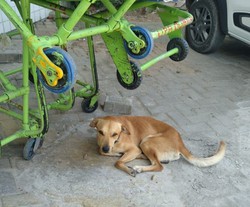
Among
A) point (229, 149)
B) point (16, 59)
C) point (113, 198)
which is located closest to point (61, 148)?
point (113, 198)

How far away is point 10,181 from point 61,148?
0.61m

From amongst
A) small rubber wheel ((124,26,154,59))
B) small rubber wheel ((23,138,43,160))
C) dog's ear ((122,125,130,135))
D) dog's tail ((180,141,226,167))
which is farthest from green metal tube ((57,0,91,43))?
dog's tail ((180,141,226,167))

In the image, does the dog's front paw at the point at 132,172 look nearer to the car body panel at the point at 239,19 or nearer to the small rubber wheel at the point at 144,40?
the small rubber wheel at the point at 144,40

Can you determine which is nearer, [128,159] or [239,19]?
[128,159]

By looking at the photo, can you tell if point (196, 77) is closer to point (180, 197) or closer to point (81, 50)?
point (81, 50)

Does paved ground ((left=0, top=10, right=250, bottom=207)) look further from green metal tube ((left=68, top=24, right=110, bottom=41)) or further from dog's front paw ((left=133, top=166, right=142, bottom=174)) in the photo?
green metal tube ((left=68, top=24, right=110, bottom=41))

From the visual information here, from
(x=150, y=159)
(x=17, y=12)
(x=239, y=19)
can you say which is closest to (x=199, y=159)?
(x=150, y=159)

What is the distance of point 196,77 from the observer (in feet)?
17.9

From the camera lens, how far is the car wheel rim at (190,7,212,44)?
626 cm

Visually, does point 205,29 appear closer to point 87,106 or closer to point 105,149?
point 87,106

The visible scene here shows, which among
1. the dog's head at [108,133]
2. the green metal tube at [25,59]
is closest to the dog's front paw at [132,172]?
the dog's head at [108,133]

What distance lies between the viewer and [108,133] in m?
3.44

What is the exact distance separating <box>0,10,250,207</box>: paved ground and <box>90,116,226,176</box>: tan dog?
73 mm

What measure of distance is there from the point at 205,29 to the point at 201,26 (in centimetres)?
8
